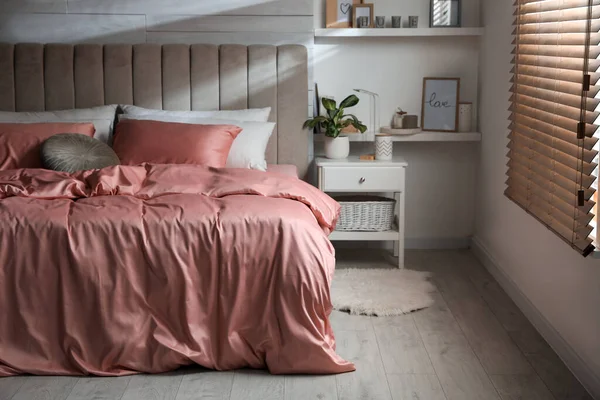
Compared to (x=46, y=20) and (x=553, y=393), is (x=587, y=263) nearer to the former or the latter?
(x=553, y=393)

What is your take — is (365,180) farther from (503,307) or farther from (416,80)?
(503,307)

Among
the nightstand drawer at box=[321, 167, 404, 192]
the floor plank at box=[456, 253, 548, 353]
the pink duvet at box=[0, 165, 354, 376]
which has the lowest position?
the floor plank at box=[456, 253, 548, 353]

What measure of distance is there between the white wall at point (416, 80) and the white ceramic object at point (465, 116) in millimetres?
138

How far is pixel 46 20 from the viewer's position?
4801 mm

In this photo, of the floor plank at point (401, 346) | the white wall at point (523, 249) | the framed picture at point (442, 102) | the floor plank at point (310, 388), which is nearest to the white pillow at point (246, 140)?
the framed picture at point (442, 102)

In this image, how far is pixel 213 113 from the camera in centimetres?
465

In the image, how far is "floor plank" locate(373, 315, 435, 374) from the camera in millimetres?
3248

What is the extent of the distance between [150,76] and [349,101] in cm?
119

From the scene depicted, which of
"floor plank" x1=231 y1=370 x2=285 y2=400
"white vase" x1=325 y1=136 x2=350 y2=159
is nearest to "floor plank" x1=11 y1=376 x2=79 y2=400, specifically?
"floor plank" x1=231 y1=370 x2=285 y2=400

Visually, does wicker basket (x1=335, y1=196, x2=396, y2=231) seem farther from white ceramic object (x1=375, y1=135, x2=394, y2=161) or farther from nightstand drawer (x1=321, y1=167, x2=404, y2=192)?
white ceramic object (x1=375, y1=135, x2=394, y2=161)

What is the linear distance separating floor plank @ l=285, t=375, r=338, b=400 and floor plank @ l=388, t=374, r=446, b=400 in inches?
9.1

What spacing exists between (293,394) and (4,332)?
45.8 inches

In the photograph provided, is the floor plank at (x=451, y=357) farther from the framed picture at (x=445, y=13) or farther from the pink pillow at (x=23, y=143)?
the pink pillow at (x=23, y=143)

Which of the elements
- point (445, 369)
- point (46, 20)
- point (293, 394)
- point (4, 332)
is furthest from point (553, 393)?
point (46, 20)
